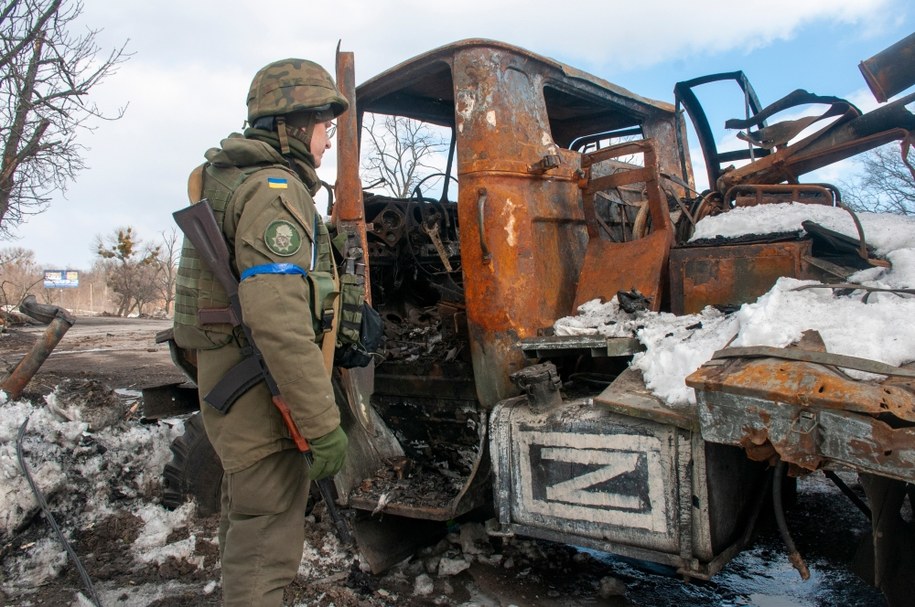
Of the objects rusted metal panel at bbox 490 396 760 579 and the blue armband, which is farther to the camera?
rusted metal panel at bbox 490 396 760 579

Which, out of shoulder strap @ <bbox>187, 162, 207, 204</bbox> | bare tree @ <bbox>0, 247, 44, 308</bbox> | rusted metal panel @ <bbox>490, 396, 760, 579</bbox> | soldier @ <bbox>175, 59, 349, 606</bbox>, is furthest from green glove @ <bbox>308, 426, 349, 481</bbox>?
bare tree @ <bbox>0, 247, 44, 308</bbox>

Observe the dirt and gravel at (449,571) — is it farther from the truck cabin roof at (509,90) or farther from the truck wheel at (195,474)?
the truck cabin roof at (509,90)

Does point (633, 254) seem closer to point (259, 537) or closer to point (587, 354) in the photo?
point (587, 354)

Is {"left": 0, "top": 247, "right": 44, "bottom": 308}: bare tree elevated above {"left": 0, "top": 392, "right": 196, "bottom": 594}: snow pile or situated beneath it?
elevated above

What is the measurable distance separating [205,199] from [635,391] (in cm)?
148

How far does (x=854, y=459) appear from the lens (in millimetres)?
1625

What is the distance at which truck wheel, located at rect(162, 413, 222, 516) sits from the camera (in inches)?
141

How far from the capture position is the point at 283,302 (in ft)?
6.11

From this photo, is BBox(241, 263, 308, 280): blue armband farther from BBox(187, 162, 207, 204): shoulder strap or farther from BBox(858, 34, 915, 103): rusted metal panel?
BBox(858, 34, 915, 103): rusted metal panel

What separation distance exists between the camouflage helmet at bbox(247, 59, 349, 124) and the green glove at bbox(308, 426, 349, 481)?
1.05 metres

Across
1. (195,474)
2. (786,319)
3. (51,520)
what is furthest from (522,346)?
(51,520)

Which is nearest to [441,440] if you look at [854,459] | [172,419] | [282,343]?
[282,343]

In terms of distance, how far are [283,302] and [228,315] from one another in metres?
0.27

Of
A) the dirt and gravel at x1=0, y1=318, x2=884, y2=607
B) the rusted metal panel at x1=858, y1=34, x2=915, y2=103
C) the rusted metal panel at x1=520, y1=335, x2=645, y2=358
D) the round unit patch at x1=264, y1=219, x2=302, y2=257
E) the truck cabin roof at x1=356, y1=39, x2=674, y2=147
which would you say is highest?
the truck cabin roof at x1=356, y1=39, x2=674, y2=147
